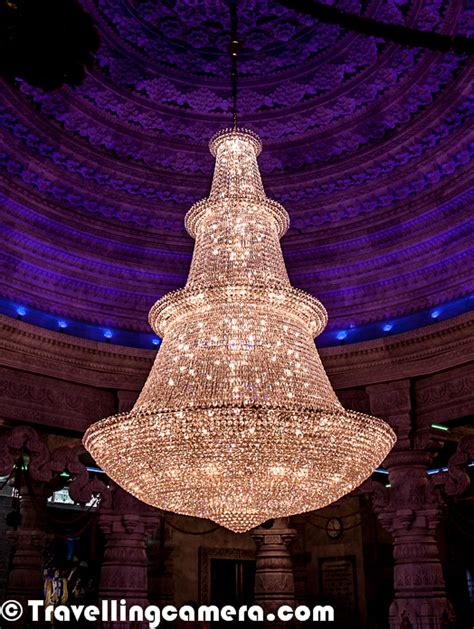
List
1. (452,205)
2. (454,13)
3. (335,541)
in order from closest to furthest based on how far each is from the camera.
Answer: (454,13) < (452,205) < (335,541)

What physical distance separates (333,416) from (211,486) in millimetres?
702

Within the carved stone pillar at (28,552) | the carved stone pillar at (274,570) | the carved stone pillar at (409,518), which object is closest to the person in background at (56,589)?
the carved stone pillar at (28,552)

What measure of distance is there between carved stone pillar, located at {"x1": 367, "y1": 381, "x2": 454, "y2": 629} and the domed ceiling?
98cm

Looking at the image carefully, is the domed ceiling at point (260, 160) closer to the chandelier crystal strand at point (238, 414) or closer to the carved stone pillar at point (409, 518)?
the carved stone pillar at point (409, 518)

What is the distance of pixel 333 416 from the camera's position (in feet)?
10.0

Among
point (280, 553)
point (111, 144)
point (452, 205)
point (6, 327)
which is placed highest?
point (111, 144)

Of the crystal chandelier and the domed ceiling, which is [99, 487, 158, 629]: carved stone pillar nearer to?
the domed ceiling

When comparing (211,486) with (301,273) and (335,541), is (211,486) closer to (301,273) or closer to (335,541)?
(301,273)

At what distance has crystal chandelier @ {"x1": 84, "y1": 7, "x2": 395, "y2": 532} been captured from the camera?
9.75ft

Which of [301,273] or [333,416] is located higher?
[301,273]

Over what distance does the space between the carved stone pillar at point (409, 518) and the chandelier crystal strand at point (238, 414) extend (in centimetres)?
259

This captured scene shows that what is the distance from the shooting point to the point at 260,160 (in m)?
6.66

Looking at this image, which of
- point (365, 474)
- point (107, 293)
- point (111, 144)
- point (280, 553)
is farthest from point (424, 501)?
point (111, 144)

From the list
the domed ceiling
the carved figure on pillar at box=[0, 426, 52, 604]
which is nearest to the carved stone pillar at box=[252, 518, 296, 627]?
the domed ceiling
